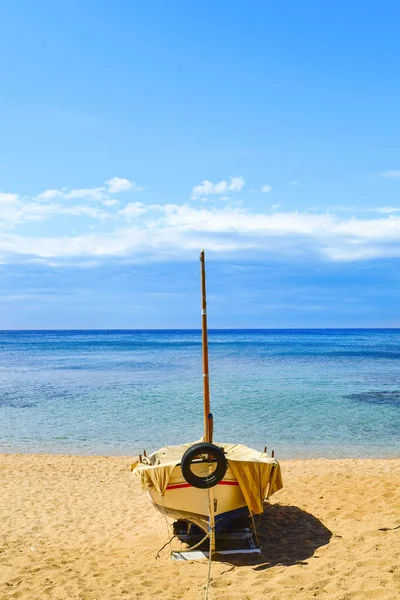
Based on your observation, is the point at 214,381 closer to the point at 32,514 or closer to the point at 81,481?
the point at 81,481

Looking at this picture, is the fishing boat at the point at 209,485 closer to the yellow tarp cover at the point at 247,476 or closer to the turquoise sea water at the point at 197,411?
the yellow tarp cover at the point at 247,476

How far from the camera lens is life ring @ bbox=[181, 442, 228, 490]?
29.1ft

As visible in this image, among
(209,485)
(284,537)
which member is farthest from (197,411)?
(209,485)

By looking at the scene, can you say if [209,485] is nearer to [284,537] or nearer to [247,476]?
[247,476]

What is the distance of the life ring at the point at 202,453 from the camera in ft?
29.1

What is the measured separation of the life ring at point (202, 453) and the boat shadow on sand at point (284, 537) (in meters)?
1.45

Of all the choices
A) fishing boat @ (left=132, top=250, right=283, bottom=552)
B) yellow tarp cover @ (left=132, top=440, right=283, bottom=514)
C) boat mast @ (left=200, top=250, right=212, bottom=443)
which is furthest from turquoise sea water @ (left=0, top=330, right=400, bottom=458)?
boat mast @ (left=200, top=250, right=212, bottom=443)

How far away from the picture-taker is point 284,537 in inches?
400

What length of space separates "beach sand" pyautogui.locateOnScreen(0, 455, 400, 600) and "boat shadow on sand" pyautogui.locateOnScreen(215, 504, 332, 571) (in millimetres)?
24

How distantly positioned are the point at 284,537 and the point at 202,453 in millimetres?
2861

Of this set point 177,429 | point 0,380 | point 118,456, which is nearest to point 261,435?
point 177,429

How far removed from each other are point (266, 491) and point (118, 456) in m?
10.8

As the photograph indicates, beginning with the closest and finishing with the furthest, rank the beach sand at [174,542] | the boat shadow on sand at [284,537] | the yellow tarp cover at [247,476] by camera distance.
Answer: the beach sand at [174,542] < the boat shadow on sand at [284,537] < the yellow tarp cover at [247,476]

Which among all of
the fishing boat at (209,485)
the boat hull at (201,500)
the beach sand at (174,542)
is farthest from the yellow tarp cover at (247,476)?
the beach sand at (174,542)
